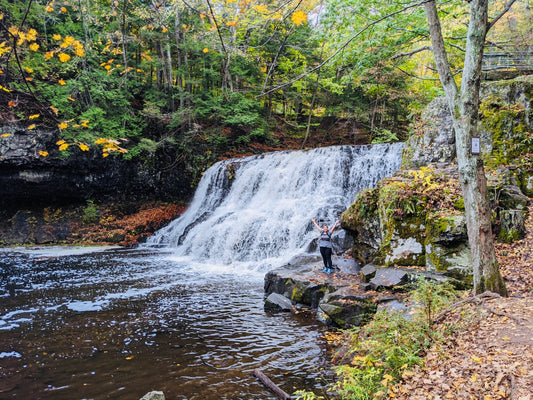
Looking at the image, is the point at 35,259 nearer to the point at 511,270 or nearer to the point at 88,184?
the point at 88,184

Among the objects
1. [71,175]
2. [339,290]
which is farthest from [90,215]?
[339,290]

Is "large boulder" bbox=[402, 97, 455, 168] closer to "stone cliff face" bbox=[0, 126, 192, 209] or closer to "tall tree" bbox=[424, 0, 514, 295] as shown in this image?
"tall tree" bbox=[424, 0, 514, 295]

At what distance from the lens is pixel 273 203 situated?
562 inches

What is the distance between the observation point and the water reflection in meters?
4.30

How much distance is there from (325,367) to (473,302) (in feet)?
7.44

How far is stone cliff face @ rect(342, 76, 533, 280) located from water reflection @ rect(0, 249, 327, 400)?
2683 millimetres

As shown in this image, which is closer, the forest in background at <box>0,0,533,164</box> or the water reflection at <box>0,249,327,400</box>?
the water reflection at <box>0,249,327,400</box>

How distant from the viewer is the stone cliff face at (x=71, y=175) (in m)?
15.9

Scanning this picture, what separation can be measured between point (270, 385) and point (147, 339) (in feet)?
8.65

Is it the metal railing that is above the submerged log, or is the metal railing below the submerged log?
above

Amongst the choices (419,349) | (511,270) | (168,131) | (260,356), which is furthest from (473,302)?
(168,131)

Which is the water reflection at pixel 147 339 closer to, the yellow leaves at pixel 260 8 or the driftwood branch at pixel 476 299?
the driftwood branch at pixel 476 299

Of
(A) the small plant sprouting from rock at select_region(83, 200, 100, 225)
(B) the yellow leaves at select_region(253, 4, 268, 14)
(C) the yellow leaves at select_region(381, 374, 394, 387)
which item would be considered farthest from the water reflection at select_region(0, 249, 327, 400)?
(A) the small plant sprouting from rock at select_region(83, 200, 100, 225)

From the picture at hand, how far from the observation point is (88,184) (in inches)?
726
